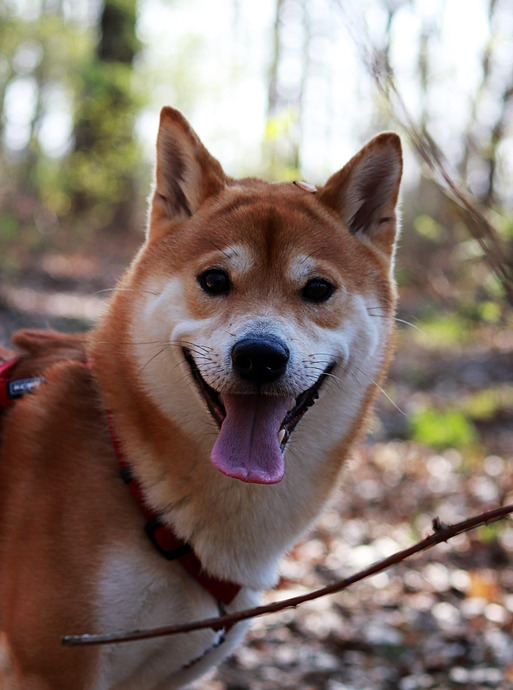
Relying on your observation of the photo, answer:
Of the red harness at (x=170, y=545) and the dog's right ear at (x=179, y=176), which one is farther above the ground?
the dog's right ear at (x=179, y=176)

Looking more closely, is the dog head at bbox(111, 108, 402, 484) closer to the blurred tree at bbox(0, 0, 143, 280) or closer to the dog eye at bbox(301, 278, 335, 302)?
the dog eye at bbox(301, 278, 335, 302)

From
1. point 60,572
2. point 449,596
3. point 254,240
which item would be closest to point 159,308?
point 254,240

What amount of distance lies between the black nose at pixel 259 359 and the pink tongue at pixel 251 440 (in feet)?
0.39

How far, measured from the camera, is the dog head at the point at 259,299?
196 cm

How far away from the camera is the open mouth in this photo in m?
1.91

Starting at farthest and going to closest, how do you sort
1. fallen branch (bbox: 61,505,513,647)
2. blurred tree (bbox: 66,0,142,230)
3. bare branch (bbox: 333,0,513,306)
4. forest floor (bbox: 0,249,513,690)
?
blurred tree (bbox: 66,0,142,230) → forest floor (bbox: 0,249,513,690) → fallen branch (bbox: 61,505,513,647) → bare branch (bbox: 333,0,513,306)

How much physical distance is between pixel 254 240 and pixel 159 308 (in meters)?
0.38

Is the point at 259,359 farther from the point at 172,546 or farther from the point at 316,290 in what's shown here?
the point at 172,546

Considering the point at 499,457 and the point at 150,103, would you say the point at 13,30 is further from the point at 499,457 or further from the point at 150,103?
the point at 499,457

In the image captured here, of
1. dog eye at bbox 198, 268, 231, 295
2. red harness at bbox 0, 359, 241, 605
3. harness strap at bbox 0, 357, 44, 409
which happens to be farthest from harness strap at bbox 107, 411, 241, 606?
dog eye at bbox 198, 268, 231, 295

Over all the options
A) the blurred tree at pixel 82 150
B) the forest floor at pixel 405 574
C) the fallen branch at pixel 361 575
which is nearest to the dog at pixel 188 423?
the fallen branch at pixel 361 575

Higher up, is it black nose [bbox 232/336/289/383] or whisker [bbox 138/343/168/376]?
black nose [bbox 232/336/289/383]

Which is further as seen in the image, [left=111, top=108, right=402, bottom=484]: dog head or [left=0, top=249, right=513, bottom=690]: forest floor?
[left=0, top=249, right=513, bottom=690]: forest floor

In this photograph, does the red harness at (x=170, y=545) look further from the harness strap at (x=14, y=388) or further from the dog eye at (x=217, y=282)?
the dog eye at (x=217, y=282)
